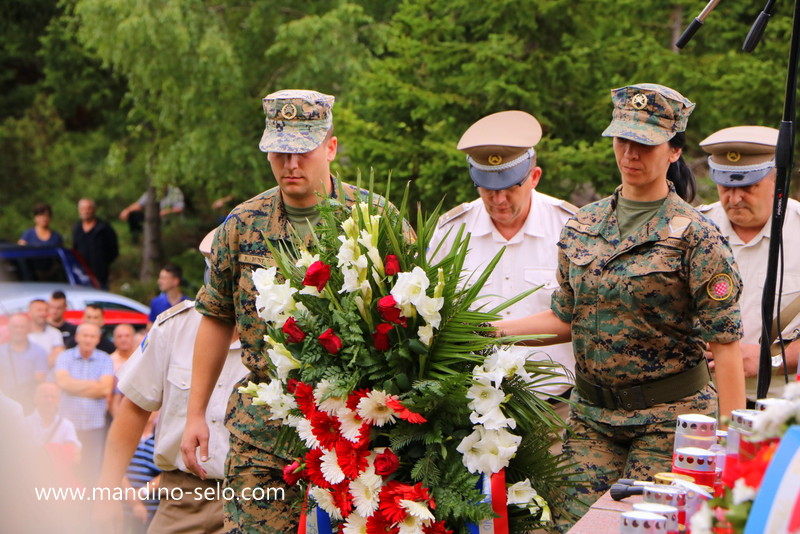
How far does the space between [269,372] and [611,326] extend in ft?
4.10

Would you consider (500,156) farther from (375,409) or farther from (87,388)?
(87,388)

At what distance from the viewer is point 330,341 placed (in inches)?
143

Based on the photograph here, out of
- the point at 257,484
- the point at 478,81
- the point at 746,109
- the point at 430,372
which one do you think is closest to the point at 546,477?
the point at 430,372

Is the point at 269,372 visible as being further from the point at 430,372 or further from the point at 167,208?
the point at 167,208

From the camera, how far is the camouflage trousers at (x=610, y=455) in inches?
162

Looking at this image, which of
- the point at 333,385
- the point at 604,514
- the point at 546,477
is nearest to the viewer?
the point at 604,514

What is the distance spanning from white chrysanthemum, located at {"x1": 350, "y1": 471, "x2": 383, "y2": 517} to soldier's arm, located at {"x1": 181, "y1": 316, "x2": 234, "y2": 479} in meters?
1.07

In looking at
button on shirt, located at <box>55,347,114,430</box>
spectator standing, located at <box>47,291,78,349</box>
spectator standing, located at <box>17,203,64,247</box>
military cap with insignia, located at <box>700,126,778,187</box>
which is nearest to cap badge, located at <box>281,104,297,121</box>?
military cap with insignia, located at <box>700,126,778,187</box>

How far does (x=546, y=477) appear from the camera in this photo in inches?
152

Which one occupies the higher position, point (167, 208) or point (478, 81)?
point (478, 81)

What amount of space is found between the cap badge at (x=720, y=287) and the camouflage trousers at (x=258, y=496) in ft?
5.60

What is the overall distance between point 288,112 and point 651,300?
1.57 metres

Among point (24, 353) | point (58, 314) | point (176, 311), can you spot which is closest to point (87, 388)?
point (24, 353)

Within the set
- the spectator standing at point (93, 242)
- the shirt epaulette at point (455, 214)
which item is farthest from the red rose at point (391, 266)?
the spectator standing at point (93, 242)
